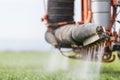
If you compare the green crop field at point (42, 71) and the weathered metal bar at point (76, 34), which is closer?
the weathered metal bar at point (76, 34)

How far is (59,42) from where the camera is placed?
10.5 m

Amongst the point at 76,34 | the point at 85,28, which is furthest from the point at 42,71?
the point at 85,28

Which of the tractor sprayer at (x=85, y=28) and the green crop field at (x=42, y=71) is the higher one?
the tractor sprayer at (x=85, y=28)

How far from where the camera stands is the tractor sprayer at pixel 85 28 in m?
8.67

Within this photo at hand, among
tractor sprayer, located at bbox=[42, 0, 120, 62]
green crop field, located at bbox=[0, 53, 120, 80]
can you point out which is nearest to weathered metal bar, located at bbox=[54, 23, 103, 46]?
tractor sprayer, located at bbox=[42, 0, 120, 62]

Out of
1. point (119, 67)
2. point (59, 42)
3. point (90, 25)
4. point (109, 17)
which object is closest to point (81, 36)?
point (90, 25)

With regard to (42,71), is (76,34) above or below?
above

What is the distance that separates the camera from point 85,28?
8688mm

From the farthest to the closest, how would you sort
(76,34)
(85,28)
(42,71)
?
1. (42,71)
2. (76,34)
3. (85,28)

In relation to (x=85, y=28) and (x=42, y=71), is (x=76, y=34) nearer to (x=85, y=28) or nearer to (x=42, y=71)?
(x=85, y=28)

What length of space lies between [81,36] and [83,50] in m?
1.02

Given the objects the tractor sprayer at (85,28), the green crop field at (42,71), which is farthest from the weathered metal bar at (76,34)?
the green crop field at (42,71)

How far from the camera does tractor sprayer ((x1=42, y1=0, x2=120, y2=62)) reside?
8.67 metres

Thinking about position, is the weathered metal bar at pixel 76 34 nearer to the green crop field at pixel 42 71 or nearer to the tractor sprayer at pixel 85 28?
the tractor sprayer at pixel 85 28
